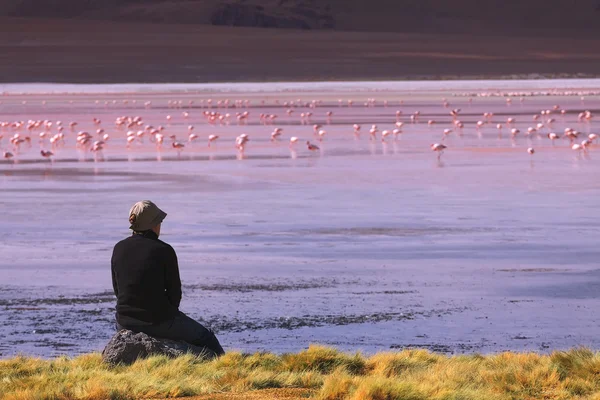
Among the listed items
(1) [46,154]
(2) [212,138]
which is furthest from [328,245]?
(2) [212,138]

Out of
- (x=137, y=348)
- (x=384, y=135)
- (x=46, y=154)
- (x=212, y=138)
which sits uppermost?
(x=137, y=348)

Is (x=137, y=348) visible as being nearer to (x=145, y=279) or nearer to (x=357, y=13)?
(x=145, y=279)

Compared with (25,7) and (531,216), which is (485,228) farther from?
(25,7)

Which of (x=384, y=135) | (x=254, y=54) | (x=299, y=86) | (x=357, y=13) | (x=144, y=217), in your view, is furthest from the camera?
(x=357, y=13)

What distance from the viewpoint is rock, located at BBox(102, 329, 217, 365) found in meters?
7.47

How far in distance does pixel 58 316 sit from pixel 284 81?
71453 mm

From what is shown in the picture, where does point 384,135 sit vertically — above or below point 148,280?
below

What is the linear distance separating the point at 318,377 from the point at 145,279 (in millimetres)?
1088

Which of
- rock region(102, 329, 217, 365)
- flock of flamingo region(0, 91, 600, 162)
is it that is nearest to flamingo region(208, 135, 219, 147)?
flock of flamingo region(0, 91, 600, 162)

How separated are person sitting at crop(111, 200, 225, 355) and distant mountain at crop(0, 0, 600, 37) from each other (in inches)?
5262

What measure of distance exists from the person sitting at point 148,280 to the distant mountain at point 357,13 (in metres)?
134

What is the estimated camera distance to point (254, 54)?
9962 cm

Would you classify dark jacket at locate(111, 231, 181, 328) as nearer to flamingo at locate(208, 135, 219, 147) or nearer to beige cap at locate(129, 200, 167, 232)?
beige cap at locate(129, 200, 167, 232)

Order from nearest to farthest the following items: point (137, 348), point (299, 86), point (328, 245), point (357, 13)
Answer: point (137, 348), point (328, 245), point (299, 86), point (357, 13)
